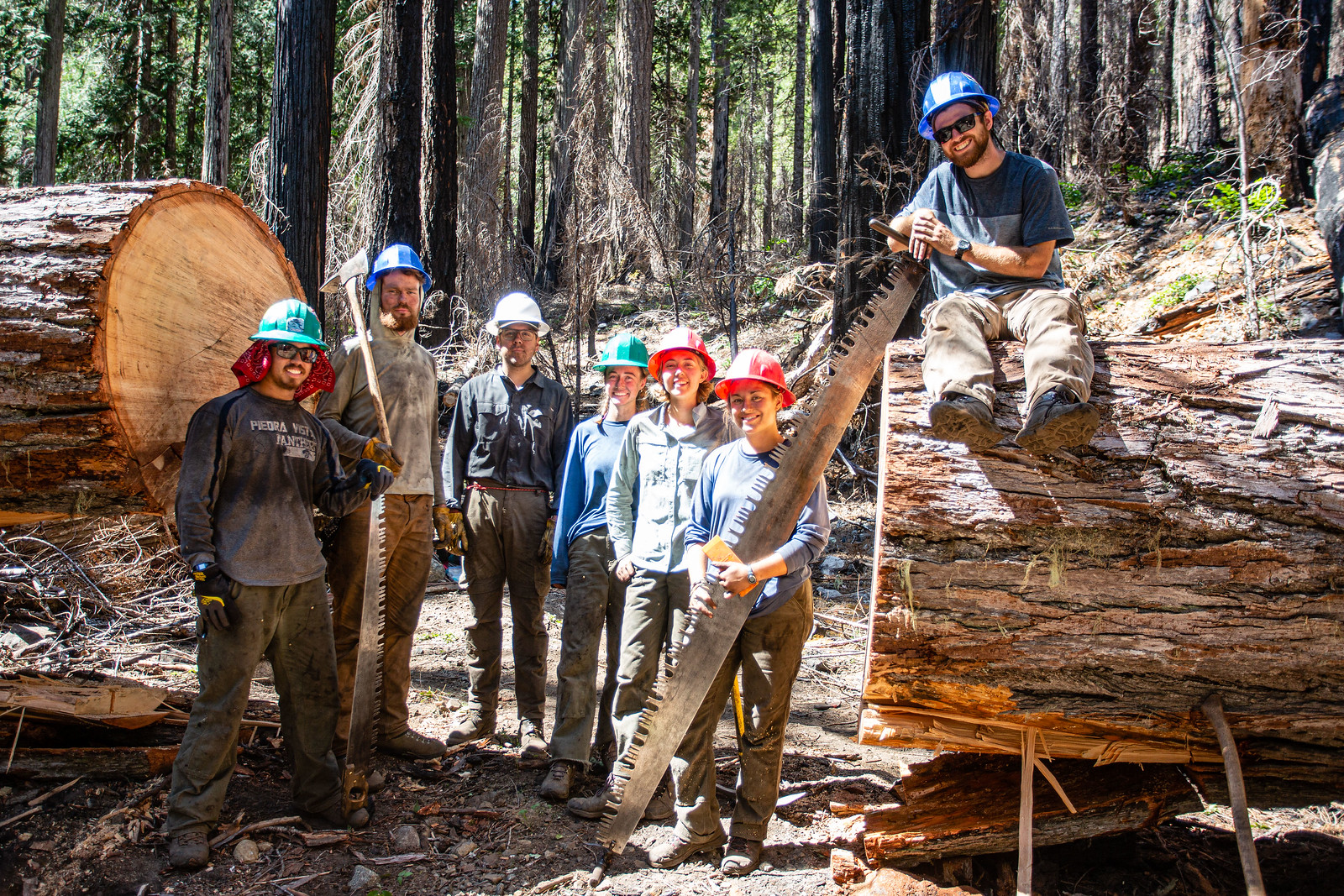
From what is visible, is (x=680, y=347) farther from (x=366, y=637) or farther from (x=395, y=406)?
(x=366, y=637)

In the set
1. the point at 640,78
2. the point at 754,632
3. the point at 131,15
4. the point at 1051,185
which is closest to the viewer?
the point at 1051,185

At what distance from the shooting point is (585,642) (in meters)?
4.40

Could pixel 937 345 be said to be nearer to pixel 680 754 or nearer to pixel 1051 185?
pixel 1051 185

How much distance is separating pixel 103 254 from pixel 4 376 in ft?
2.01

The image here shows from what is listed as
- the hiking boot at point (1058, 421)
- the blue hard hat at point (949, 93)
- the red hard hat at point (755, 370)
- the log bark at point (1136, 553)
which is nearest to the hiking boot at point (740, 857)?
the log bark at point (1136, 553)

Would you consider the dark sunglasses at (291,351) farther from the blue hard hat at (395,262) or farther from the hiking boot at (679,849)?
the hiking boot at (679,849)

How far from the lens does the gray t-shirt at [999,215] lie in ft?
10.6

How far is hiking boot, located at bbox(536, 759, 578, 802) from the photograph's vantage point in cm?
416

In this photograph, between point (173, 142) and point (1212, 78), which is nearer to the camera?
point (1212, 78)

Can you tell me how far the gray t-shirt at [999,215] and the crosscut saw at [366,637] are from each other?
2.57 meters

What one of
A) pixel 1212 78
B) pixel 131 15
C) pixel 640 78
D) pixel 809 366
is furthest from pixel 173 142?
pixel 1212 78

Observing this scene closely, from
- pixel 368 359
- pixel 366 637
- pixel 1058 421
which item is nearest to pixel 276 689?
pixel 366 637

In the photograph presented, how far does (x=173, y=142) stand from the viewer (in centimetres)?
1911

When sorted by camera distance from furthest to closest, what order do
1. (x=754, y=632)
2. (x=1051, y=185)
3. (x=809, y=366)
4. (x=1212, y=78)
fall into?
1. (x=1212, y=78)
2. (x=809, y=366)
3. (x=754, y=632)
4. (x=1051, y=185)
